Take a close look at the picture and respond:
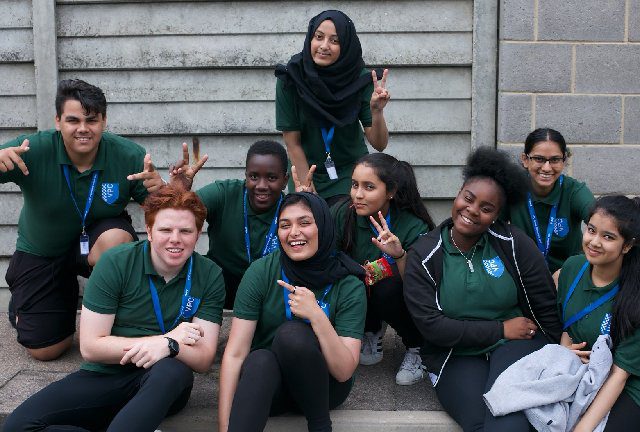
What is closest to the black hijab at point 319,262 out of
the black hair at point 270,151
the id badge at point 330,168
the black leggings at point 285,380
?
the black leggings at point 285,380

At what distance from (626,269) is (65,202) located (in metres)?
3.02

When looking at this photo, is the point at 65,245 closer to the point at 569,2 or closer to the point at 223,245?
the point at 223,245

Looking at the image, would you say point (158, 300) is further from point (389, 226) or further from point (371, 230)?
point (389, 226)

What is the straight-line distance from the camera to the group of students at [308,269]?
3479 millimetres

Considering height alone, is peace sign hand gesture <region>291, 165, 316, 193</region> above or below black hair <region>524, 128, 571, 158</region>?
below

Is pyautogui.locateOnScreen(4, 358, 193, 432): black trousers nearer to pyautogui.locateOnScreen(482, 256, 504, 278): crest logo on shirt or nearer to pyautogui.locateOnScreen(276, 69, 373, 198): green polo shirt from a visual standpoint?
pyautogui.locateOnScreen(482, 256, 504, 278): crest logo on shirt

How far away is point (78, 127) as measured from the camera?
14.2 ft

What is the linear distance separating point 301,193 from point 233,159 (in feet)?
7.64

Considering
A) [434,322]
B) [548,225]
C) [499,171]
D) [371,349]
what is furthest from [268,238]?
[548,225]

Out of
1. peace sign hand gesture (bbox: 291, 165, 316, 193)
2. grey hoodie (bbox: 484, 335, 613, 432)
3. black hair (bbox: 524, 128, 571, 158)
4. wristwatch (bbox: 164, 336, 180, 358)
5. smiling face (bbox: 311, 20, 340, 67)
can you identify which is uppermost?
smiling face (bbox: 311, 20, 340, 67)

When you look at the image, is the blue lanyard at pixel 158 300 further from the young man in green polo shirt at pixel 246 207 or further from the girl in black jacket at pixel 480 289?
the girl in black jacket at pixel 480 289

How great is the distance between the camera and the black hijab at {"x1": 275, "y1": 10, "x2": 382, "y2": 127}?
4.57 meters

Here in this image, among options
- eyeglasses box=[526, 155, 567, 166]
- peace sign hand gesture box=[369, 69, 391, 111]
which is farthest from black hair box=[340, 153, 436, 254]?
eyeglasses box=[526, 155, 567, 166]

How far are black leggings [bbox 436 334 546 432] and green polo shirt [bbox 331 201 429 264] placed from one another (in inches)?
29.6
